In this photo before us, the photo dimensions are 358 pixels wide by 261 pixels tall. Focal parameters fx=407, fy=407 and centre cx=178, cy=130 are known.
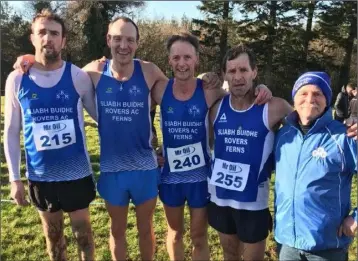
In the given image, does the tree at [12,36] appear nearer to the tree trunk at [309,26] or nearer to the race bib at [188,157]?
the tree trunk at [309,26]

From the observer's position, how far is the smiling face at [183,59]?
333 centimetres

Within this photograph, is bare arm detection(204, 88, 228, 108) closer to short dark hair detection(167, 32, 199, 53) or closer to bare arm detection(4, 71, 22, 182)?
short dark hair detection(167, 32, 199, 53)

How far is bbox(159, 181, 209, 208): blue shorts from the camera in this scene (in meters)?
3.41

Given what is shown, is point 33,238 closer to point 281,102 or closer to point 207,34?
point 281,102

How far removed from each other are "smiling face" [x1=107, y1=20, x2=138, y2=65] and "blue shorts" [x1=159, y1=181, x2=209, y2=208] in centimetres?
113

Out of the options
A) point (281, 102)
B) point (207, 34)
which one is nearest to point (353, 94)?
point (281, 102)

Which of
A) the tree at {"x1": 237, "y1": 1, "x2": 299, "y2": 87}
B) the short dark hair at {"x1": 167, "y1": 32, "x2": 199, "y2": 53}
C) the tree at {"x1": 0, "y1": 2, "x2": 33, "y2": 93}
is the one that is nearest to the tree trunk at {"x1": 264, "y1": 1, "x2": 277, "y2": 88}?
the tree at {"x1": 237, "y1": 1, "x2": 299, "y2": 87}

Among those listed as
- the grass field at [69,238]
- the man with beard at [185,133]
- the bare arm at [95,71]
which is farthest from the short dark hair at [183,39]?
the grass field at [69,238]

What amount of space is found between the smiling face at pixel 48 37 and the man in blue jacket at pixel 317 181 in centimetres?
195

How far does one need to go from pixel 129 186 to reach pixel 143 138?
1.39ft

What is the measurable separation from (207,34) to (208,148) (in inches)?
805

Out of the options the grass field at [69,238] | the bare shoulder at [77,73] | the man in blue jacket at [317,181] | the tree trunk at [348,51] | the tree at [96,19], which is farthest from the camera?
the tree trunk at [348,51]

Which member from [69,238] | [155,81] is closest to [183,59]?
[155,81]

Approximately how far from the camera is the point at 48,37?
3.28m
